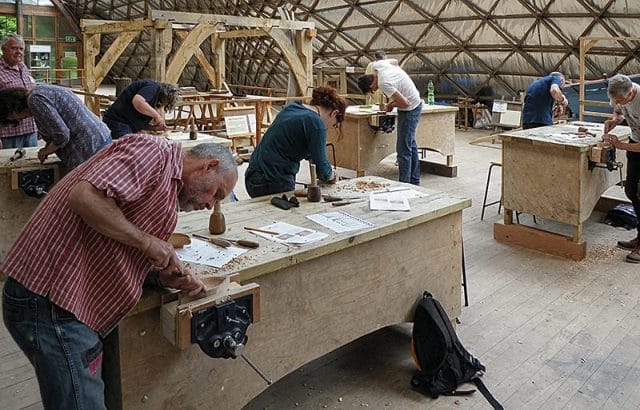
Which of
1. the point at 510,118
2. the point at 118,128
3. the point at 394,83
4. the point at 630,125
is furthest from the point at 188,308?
the point at 510,118

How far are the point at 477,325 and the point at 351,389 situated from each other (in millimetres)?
1117

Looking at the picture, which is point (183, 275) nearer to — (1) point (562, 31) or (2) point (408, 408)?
(2) point (408, 408)

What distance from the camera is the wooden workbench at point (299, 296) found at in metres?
2.12

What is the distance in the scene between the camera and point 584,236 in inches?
223

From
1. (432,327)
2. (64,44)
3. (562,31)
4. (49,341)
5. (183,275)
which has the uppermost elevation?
(64,44)

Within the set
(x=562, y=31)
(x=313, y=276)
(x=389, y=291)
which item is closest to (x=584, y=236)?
(x=389, y=291)

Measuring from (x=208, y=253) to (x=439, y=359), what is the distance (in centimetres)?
137

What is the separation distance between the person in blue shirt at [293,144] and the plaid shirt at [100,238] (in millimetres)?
1883

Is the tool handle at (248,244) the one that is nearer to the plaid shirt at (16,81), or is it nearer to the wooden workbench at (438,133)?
the plaid shirt at (16,81)

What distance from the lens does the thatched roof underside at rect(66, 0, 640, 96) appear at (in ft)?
36.2

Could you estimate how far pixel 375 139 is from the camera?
752 cm

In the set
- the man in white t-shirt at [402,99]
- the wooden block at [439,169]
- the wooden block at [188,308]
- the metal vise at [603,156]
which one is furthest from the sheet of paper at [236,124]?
the wooden block at [188,308]

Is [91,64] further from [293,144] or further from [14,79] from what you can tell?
[293,144]

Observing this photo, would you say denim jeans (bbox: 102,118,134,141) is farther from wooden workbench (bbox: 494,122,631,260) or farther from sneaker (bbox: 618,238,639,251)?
sneaker (bbox: 618,238,639,251)
